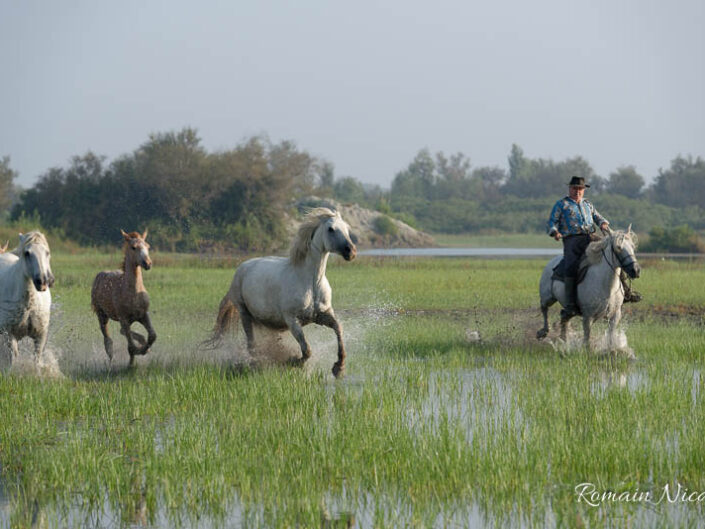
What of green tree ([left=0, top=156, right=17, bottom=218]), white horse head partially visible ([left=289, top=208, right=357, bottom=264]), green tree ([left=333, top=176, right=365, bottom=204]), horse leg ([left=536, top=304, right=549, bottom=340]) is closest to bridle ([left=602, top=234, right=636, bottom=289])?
horse leg ([left=536, top=304, right=549, bottom=340])

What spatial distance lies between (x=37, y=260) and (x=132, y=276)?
1.92 metres

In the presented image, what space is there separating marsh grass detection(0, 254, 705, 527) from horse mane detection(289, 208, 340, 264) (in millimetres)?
1392

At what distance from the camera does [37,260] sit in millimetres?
9445

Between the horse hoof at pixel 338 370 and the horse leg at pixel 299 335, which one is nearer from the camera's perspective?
the horse hoof at pixel 338 370

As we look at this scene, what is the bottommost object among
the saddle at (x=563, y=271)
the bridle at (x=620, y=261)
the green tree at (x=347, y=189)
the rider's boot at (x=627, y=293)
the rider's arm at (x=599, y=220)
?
the rider's boot at (x=627, y=293)

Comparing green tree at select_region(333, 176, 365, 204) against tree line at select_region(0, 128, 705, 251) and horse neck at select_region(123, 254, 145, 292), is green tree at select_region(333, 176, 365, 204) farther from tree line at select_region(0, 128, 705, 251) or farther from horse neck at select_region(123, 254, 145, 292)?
horse neck at select_region(123, 254, 145, 292)

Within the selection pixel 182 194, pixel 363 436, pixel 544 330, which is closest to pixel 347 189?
pixel 182 194

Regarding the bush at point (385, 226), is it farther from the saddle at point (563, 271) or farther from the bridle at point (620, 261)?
the bridle at point (620, 261)

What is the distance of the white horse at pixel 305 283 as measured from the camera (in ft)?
33.8

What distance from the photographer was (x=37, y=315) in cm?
1018

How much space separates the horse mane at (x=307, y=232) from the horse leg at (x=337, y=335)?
0.73 meters

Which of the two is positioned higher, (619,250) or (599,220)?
(599,220)

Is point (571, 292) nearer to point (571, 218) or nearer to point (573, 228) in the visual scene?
point (573, 228)

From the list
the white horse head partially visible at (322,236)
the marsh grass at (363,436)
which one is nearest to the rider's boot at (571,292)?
the marsh grass at (363,436)
